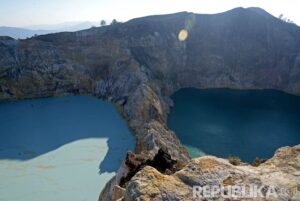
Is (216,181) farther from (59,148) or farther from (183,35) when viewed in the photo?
(183,35)

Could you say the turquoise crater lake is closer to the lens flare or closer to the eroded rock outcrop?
the eroded rock outcrop

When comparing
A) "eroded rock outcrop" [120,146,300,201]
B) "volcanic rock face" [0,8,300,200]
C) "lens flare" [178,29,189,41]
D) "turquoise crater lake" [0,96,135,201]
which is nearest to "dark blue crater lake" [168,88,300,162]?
"volcanic rock face" [0,8,300,200]

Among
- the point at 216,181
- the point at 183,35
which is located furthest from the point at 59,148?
the point at 183,35

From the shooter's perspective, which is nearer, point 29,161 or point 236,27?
point 29,161

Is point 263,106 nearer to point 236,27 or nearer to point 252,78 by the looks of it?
point 252,78

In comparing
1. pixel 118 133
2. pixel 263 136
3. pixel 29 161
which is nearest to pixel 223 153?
pixel 263 136

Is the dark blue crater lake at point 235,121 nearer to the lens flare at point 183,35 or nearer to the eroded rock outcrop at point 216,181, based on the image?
the lens flare at point 183,35
